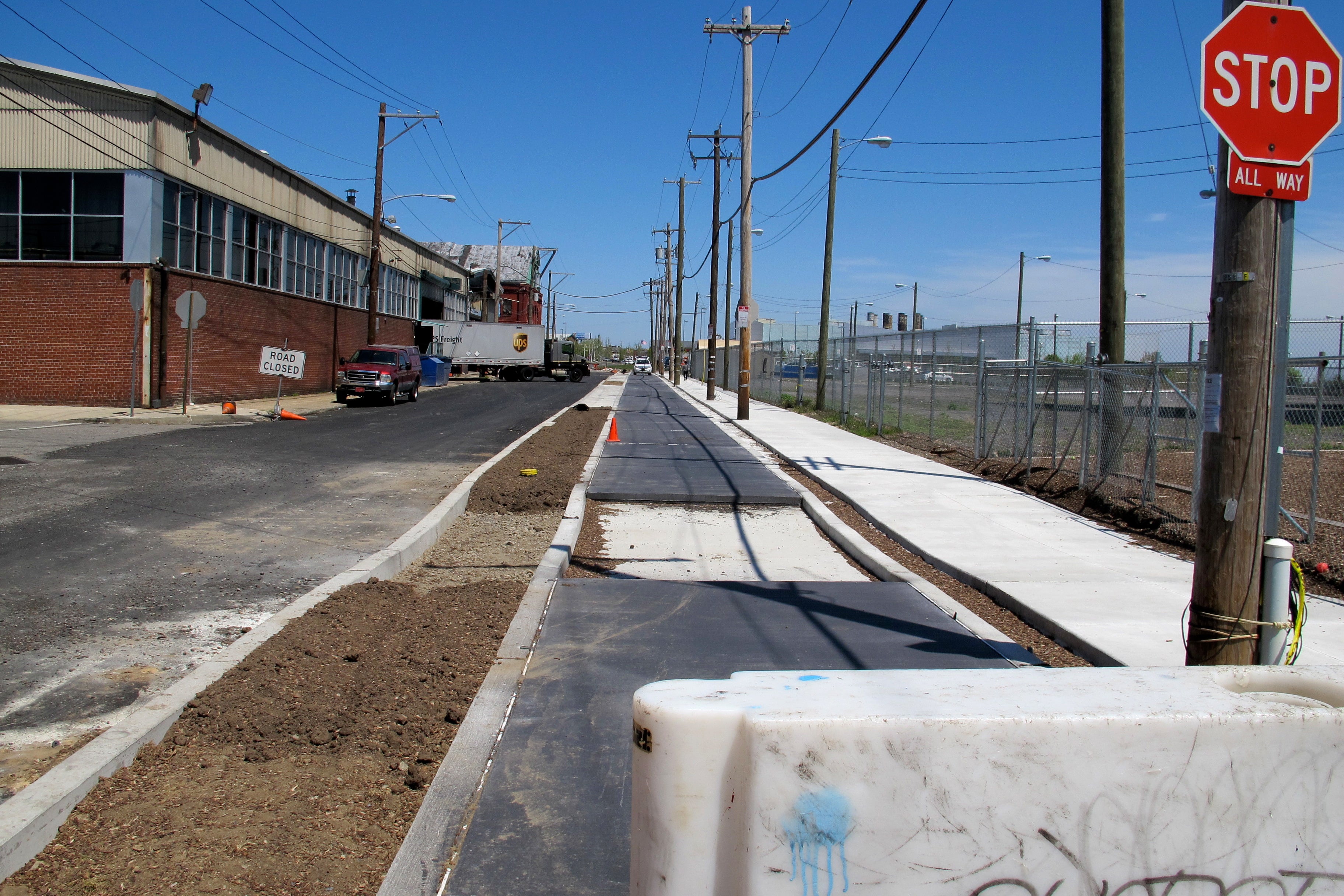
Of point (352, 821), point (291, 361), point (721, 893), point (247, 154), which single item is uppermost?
point (247, 154)

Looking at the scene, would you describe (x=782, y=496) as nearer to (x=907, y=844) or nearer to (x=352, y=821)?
(x=352, y=821)

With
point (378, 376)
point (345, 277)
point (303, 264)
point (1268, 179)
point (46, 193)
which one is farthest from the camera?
point (345, 277)

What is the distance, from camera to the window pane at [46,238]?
25.1 m

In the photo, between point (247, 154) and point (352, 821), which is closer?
point (352, 821)

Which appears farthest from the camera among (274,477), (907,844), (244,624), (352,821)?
(274,477)

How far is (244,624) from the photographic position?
652 centimetres

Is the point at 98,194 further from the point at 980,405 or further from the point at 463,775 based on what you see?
the point at 463,775

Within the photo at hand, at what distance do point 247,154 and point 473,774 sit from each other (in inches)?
1254

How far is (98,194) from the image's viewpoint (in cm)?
2509

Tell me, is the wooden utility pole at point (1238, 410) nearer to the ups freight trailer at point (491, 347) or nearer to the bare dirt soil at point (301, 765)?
the bare dirt soil at point (301, 765)

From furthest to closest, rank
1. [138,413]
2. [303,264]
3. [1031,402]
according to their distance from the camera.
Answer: [303,264], [138,413], [1031,402]

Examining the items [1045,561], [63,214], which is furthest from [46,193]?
[1045,561]

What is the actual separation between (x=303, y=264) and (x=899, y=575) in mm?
33984

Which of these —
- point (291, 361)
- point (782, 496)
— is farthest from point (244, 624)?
point (291, 361)
